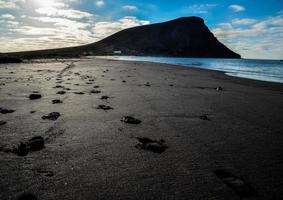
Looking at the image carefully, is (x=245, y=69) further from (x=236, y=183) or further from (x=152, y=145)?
(x=236, y=183)

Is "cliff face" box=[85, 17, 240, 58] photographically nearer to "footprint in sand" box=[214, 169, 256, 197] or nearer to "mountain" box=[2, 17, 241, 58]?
"mountain" box=[2, 17, 241, 58]

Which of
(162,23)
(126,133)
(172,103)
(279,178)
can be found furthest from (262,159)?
(162,23)

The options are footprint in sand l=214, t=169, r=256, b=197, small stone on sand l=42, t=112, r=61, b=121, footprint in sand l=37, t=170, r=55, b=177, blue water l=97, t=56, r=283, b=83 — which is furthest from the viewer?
blue water l=97, t=56, r=283, b=83

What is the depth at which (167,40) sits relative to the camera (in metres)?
157

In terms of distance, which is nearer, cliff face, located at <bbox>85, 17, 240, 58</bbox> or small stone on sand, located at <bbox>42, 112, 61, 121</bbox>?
small stone on sand, located at <bbox>42, 112, 61, 121</bbox>

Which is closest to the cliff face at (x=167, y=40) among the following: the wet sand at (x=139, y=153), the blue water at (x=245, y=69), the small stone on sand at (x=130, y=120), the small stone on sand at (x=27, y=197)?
the blue water at (x=245, y=69)

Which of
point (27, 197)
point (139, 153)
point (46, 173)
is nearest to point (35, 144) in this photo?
point (46, 173)

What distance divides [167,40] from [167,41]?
997mm

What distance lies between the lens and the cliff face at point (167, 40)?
489ft

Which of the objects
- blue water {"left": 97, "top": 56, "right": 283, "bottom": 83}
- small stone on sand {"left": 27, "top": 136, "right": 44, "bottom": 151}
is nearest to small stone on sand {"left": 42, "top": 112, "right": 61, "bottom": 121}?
small stone on sand {"left": 27, "top": 136, "right": 44, "bottom": 151}

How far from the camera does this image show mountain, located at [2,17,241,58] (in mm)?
148750

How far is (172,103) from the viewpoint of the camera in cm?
512

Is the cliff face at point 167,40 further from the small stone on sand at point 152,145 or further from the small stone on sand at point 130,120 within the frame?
the small stone on sand at point 152,145

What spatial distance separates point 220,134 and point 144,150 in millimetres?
1163
